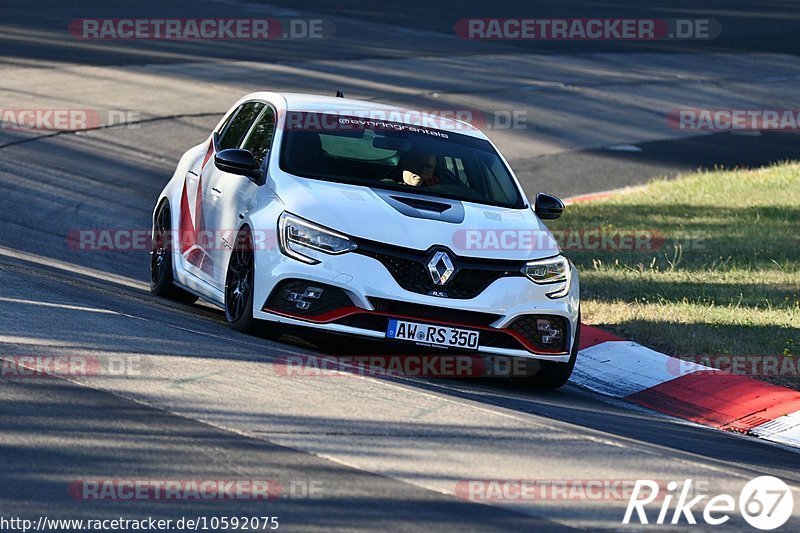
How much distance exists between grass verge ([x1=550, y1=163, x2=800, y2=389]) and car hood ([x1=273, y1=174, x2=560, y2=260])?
207cm

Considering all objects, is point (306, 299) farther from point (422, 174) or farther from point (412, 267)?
point (422, 174)

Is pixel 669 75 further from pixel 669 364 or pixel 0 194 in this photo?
pixel 669 364

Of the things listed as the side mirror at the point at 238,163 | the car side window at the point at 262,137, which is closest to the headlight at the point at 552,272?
the side mirror at the point at 238,163

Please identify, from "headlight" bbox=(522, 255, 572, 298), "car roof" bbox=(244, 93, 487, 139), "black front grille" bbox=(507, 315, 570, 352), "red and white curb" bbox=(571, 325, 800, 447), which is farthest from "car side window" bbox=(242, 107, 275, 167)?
"red and white curb" bbox=(571, 325, 800, 447)

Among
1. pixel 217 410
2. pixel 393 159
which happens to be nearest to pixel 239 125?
pixel 393 159

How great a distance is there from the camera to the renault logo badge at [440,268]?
873 cm

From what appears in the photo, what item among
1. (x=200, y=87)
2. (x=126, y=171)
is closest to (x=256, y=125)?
(x=126, y=171)

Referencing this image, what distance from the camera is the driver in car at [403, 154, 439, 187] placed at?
9.87 meters

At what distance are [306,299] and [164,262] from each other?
283 cm

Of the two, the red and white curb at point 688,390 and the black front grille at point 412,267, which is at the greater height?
the black front grille at point 412,267

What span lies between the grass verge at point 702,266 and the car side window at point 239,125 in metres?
3.24

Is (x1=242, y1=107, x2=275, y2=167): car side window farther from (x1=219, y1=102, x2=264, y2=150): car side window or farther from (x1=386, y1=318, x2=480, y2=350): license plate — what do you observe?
(x1=386, y1=318, x2=480, y2=350): license plate

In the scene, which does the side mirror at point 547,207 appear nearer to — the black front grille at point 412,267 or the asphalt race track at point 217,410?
the asphalt race track at point 217,410

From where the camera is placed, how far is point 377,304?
8703 mm
